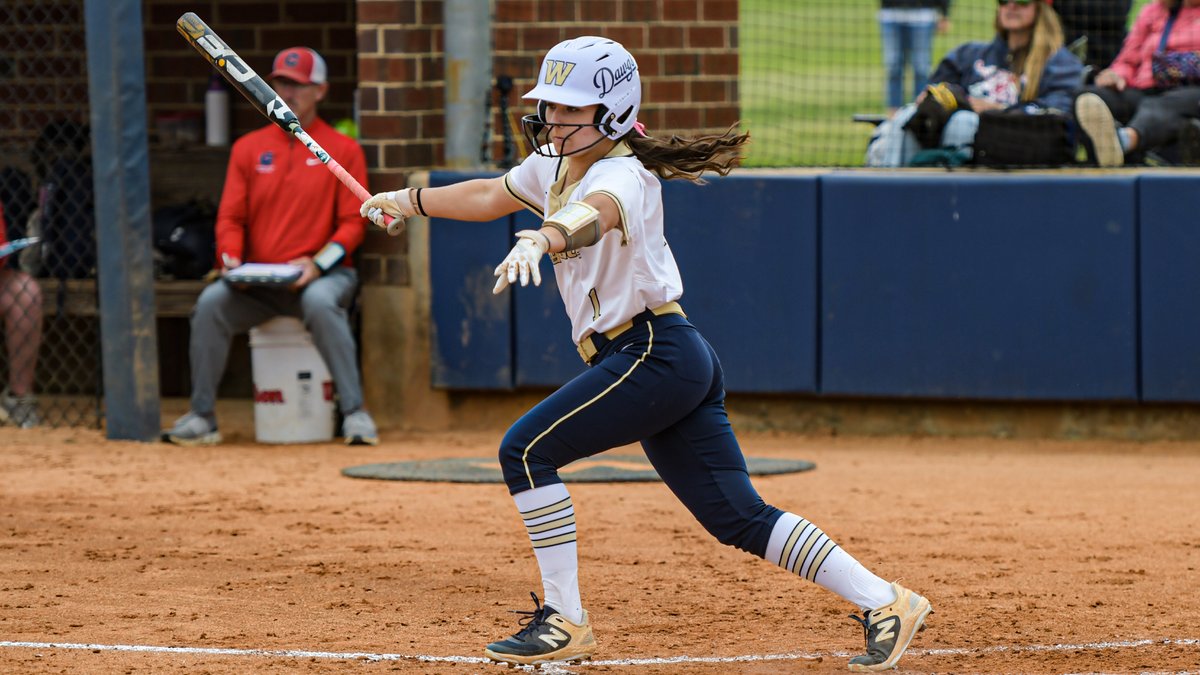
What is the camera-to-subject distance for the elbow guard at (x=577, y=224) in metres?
4.25

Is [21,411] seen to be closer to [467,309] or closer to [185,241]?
[185,241]

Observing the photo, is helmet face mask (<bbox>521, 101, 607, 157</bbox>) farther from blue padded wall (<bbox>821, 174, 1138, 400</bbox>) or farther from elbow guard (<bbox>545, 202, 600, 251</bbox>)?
blue padded wall (<bbox>821, 174, 1138, 400</bbox>)

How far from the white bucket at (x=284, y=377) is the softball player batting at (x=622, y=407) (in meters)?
4.83

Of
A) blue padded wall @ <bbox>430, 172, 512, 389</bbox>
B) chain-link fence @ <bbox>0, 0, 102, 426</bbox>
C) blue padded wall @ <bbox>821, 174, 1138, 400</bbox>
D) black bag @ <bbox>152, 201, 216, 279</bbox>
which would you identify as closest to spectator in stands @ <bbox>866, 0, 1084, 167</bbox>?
blue padded wall @ <bbox>821, 174, 1138, 400</bbox>

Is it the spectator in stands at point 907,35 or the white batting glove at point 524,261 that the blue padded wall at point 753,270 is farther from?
the white batting glove at point 524,261

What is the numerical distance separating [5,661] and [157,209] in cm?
618

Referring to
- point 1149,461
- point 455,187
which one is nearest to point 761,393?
point 1149,461

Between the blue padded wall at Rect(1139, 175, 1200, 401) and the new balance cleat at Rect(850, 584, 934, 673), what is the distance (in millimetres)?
4871

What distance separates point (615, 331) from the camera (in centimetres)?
472

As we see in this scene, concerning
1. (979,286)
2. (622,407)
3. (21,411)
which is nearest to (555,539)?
(622,407)

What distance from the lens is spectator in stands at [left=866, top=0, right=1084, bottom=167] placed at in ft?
Result: 31.5

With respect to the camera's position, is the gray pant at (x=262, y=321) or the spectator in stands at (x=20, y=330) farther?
the spectator in stands at (x=20, y=330)

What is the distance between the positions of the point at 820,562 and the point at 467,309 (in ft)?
17.0

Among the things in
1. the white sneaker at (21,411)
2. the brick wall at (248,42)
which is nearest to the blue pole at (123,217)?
the white sneaker at (21,411)
